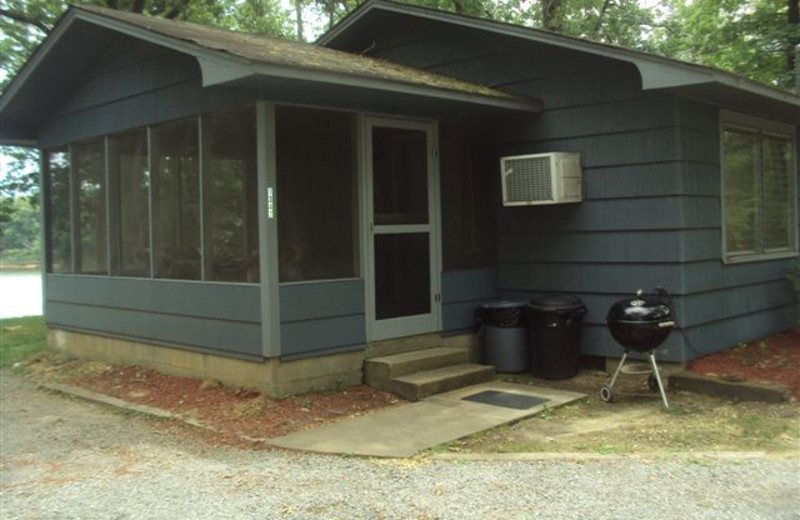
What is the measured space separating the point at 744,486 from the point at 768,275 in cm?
501

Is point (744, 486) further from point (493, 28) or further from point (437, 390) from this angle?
point (493, 28)

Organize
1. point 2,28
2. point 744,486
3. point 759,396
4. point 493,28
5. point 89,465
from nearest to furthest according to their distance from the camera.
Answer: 1. point 744,486
2. point 89,465
3. point 759,396
4. point 493,28
5. point 2,28

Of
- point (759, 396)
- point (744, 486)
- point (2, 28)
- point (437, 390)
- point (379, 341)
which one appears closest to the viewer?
point (744, 486)

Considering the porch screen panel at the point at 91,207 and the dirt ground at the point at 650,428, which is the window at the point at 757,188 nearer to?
the dirt ground at the point at 650,428

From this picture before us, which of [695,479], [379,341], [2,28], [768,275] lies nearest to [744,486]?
[695,479]

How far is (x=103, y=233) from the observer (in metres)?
8.75

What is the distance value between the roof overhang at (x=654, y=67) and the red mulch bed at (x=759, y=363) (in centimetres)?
259

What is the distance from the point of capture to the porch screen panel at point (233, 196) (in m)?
6.56

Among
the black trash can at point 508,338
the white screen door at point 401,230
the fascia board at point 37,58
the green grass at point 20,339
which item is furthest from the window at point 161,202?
the black trash can at point 508,338

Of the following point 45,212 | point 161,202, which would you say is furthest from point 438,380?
point 45,212

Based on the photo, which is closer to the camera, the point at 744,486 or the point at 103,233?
the point at 744,486

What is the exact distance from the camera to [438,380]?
683cm

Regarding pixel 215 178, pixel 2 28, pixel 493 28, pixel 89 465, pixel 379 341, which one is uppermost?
pixel 2 28

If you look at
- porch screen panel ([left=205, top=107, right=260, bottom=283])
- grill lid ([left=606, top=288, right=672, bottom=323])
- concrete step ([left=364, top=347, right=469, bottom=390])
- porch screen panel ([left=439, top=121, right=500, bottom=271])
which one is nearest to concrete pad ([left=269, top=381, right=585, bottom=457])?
concrete step ([left=364, top=347, right=469, bottom=390])
